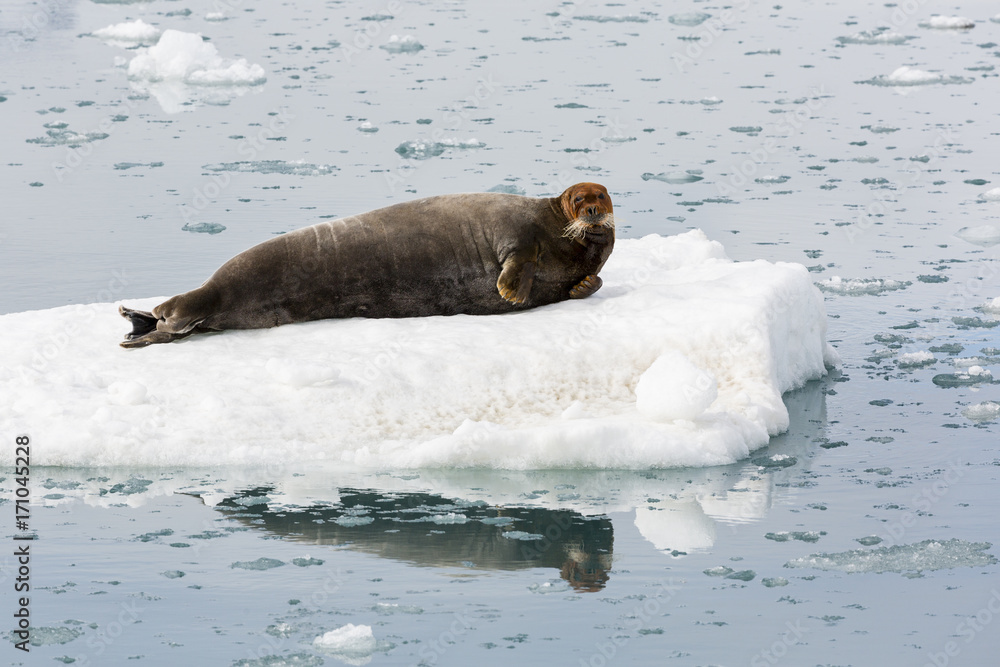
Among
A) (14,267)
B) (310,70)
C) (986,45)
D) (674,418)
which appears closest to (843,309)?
(674,418)

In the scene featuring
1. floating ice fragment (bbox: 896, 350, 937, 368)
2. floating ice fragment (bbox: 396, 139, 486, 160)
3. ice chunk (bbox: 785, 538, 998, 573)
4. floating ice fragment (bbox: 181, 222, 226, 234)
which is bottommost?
ice chunk (bbox: 785, 538, 998, 573)

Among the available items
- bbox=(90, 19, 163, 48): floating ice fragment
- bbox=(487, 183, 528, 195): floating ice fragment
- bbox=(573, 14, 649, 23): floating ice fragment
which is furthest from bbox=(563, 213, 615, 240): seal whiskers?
bbox=(573, 14, 649, 23): floating ice fragment

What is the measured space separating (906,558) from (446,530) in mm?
1640

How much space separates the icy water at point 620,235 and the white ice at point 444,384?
0.45 ft

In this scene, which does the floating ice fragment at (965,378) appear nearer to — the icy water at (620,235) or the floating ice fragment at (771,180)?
the icy water at (620,235)

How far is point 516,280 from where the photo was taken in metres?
6.43

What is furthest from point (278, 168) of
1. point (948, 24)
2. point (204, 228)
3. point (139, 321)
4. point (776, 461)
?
point (948, 24)

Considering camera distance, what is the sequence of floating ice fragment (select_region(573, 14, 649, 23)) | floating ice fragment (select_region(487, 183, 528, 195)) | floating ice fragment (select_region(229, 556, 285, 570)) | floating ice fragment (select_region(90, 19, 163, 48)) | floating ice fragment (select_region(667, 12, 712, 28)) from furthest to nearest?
floating ice fragment (select_region(573, 14, 649, 23))
floating ice fragment (select_region(667, 12, 712, 28))
floating ice fragment (select_region(90, 19, 163, 48))
floating ice fragment (select_region(487, 183, 528, 195))
floating ice fragment (select_region(229, 556, 285, 570))

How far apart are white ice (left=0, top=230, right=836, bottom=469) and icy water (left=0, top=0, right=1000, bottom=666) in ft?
0.45

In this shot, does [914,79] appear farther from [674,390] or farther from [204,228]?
[674,390]

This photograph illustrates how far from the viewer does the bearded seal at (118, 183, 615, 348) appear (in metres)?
6.23

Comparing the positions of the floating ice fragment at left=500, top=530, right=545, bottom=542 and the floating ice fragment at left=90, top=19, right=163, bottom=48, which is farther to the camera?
the floating ice fragment at left=90, top=19, right=163, bottom=48

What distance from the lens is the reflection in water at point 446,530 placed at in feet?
14.5

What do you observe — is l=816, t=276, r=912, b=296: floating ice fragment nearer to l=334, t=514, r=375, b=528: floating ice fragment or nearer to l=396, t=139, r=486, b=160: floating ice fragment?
l=334, t=514, r=375, b=528: floating ice fragment
